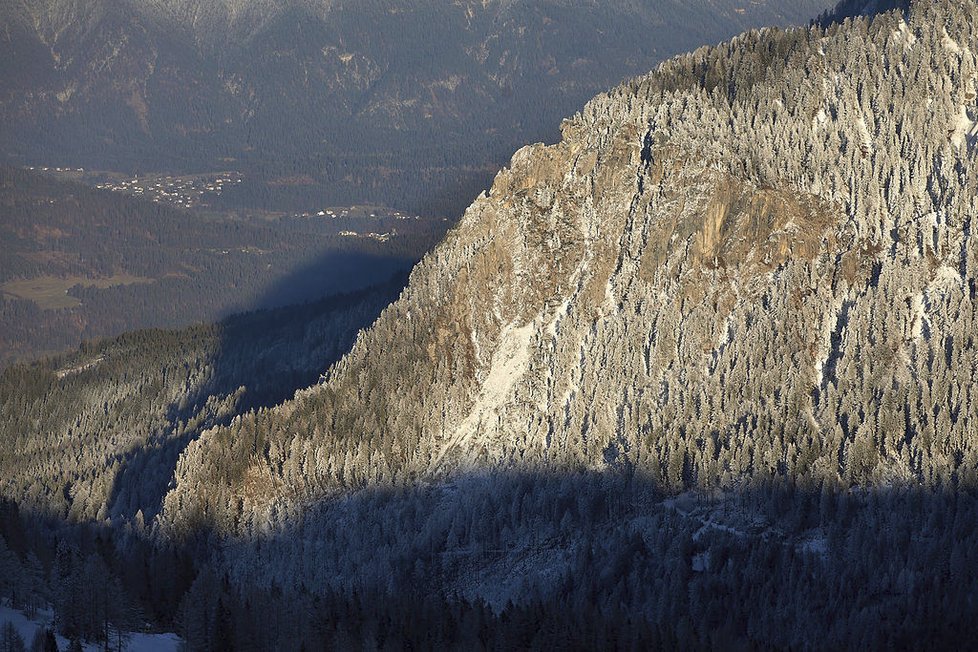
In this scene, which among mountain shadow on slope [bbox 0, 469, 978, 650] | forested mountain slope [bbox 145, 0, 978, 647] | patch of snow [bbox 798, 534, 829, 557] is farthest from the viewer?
patch of snow [bbox 798, 534, 829, 557]

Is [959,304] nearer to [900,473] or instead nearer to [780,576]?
[900,473]

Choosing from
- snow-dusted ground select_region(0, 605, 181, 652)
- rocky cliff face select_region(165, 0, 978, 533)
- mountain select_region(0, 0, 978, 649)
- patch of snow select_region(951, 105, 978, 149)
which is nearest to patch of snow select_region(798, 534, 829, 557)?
mountain select_region(0, 0, 978, 649)

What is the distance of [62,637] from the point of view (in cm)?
14475

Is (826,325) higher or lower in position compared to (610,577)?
higher

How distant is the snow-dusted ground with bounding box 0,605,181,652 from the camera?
470 feet

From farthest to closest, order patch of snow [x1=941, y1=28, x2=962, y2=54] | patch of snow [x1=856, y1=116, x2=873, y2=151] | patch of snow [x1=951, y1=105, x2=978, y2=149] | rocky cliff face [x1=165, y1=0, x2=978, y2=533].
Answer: patch of snow [x1=941, y1=28, x2=962, y2=54] < patch of snow [x1=856, y1=116, x2=873, y2=151] < patch of snow [x1=951, y1=105, x2=978, y2=149] < rocky cliff face [x1=165, y1=0, x2=978, y2=533]

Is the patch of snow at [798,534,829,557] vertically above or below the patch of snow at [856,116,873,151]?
below

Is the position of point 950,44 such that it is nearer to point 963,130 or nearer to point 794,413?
point 963,130

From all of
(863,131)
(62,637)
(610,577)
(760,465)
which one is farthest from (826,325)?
(62,637)

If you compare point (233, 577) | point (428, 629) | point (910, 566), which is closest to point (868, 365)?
point (910, 566)

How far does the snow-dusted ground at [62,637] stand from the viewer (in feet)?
470

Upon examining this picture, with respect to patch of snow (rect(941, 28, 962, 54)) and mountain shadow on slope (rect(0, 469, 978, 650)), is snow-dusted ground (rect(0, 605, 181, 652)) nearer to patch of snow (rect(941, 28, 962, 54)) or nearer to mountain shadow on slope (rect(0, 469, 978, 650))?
mountain shadow on slope (rect(0, 469, 978, 650))

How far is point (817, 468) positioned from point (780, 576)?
10331 mm

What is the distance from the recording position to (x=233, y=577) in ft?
654
